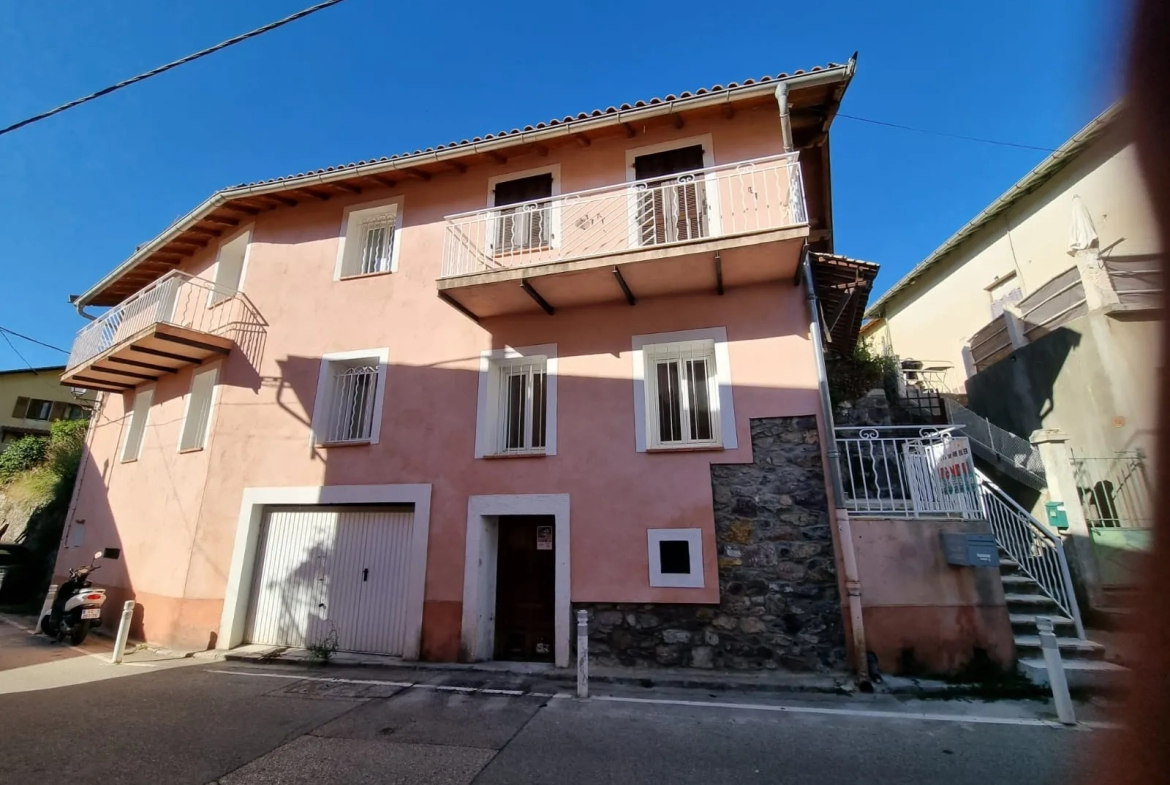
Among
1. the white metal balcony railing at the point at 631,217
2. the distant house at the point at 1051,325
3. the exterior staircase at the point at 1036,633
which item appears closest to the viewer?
the distant house at the point at 1051,325

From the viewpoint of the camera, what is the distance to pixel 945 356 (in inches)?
640

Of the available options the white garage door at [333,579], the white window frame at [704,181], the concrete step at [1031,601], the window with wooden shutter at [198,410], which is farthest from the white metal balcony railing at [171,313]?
the concrete step at [1031,601]

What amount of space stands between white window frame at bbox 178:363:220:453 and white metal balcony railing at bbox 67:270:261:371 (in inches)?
30.5

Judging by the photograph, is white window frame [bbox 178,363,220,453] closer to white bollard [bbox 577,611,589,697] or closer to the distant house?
white bollard [bbox 577,611,589,697]

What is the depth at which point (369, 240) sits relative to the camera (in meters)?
10.3

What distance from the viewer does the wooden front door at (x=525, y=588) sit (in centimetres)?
750

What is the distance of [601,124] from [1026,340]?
11484mm

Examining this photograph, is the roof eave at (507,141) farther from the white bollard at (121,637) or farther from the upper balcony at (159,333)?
the white bollard at (121,637)

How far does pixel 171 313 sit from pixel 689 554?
12380 mm

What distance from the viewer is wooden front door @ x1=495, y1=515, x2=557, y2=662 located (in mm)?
7504

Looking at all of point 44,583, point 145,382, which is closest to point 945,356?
point 145,382

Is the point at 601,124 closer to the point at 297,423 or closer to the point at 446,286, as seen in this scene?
the point at 446,286

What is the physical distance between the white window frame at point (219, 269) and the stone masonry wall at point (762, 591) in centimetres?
947

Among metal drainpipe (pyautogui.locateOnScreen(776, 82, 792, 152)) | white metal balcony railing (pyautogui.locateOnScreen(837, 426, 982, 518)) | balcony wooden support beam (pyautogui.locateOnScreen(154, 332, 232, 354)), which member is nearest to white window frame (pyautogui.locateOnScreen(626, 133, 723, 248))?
metal drainpipe (pyautogui.locateOnScreen(776, 82, 792, 152))
